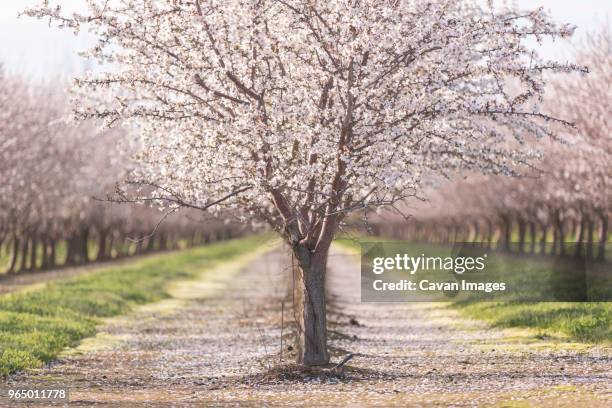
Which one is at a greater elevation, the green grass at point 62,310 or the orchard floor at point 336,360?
the green grass at point 62,310

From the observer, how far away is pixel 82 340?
92.4 feet

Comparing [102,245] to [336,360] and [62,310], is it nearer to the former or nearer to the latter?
[62,310]

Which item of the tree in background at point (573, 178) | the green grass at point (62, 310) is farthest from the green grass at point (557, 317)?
the green grass at point (62, 310)

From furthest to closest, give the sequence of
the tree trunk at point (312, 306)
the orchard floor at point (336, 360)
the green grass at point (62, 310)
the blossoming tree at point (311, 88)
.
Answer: the green grass at point (62, 310) → the tree trunk at point (312, 306) → the blossoming tree at point (311, 88) → the orchard floor at point (336, 360)

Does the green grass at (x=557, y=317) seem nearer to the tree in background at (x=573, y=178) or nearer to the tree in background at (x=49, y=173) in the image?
the tree in background at (x=573, y=178)

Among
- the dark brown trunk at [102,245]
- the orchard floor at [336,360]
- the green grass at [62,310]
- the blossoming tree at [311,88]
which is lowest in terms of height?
the orchard floor at [336,360]

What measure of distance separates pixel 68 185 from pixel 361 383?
5217 centimetres

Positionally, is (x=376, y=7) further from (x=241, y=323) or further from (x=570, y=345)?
(x=241, y=323)

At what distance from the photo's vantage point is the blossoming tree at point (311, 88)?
18.7 metres

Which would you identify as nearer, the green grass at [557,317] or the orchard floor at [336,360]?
the orchard floor at [336,360]

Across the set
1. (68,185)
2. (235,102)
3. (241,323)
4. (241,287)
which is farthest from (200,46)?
(68,185)

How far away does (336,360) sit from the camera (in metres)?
22.5

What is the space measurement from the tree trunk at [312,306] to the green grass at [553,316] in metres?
1.24

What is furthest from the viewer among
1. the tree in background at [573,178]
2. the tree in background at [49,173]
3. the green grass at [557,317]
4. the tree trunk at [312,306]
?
the tree in background at [49,173]
